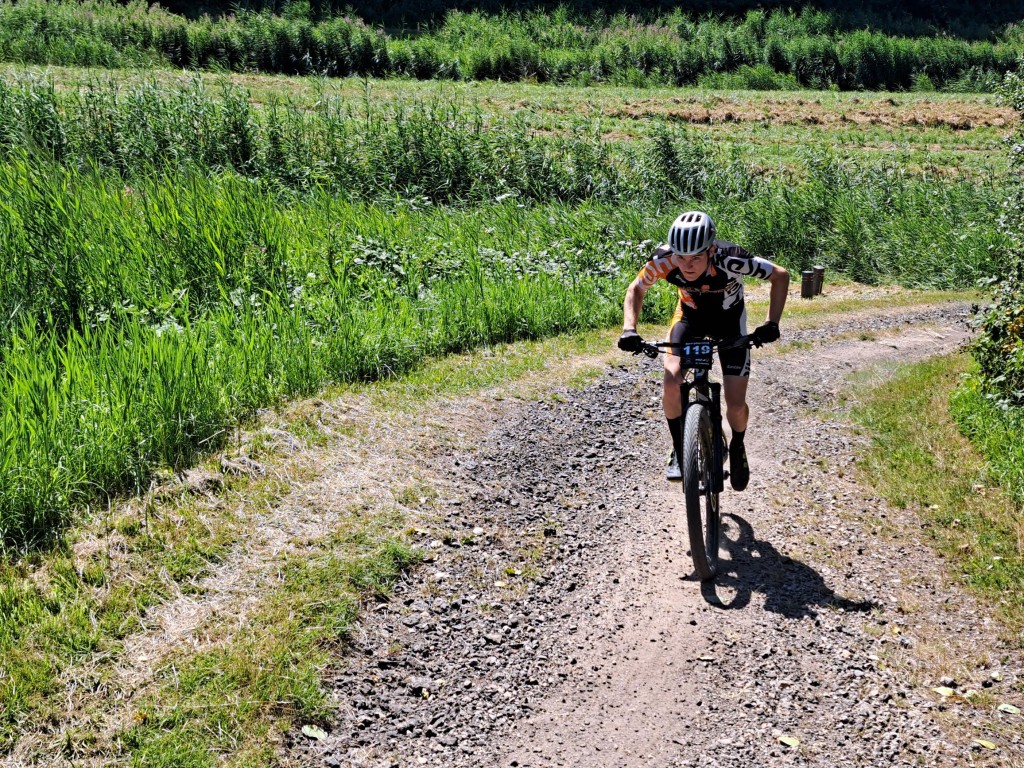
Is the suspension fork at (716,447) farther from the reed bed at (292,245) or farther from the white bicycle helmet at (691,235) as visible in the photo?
the reed bed at (292,245)

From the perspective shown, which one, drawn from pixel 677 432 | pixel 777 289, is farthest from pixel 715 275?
pixel 677 432

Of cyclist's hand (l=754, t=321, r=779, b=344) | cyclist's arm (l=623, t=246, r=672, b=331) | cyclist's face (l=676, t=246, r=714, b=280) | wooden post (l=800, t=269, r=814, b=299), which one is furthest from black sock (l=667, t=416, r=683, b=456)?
wooden post (l=800, t=269, r=814, b=299)

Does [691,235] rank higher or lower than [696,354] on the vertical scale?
higher

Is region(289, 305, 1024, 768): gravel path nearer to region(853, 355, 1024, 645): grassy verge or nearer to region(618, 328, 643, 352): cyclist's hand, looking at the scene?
region(853, 355, 1024, 645): grassy verge

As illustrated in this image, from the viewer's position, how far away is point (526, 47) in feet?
114

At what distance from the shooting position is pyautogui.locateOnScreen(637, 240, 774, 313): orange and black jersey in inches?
235

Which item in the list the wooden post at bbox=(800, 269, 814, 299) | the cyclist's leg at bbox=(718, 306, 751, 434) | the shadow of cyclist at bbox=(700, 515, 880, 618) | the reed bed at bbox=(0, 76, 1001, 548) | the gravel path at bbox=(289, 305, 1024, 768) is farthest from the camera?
the wooden post at bbox=(800, 269, 814, 299)

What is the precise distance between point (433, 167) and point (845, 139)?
15314mm

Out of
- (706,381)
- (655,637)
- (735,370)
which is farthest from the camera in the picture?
(735,370)

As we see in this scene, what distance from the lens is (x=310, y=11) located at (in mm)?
36875

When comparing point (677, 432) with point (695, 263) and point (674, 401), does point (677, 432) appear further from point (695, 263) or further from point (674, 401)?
point (695, 263)

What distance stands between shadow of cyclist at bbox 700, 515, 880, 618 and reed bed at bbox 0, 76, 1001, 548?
380cm

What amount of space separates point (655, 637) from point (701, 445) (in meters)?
1.20

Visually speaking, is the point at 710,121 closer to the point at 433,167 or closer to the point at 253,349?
the point at 433,167
